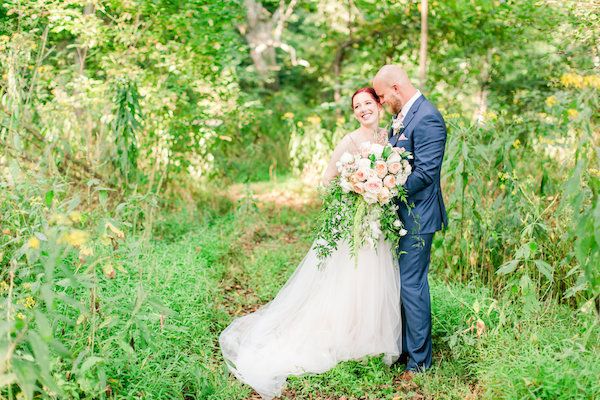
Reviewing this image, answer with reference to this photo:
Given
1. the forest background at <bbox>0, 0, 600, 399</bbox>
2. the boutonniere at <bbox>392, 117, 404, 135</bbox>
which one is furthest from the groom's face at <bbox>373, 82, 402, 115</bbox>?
the forest background at <bbox>0, 0, 600, 399</bbox>

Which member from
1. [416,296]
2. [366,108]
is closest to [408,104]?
[366,108]

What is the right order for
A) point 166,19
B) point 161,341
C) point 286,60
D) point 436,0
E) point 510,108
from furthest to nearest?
point 286,60 → point 510,108 → point 436,0 → point 166,19 → point 161,341

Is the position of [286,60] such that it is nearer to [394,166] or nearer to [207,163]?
[207,163]

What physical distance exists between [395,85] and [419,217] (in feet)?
2.78

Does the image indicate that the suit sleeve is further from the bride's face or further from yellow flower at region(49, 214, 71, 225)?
yellow flower at region(49, 214, 71, 225)

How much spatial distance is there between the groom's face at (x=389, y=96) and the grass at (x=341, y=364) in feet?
4.38

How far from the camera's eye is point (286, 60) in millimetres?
11375

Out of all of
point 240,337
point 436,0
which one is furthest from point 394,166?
point 436,0

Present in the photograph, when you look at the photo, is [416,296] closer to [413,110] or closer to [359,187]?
[359,187]

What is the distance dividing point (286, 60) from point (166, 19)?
5182mm

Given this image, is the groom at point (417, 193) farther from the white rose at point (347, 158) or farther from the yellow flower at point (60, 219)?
the yellow flower at point (60, 219)

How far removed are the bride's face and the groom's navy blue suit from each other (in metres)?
0.17

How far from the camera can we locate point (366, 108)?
3783 mm

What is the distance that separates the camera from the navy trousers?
11.8ft
